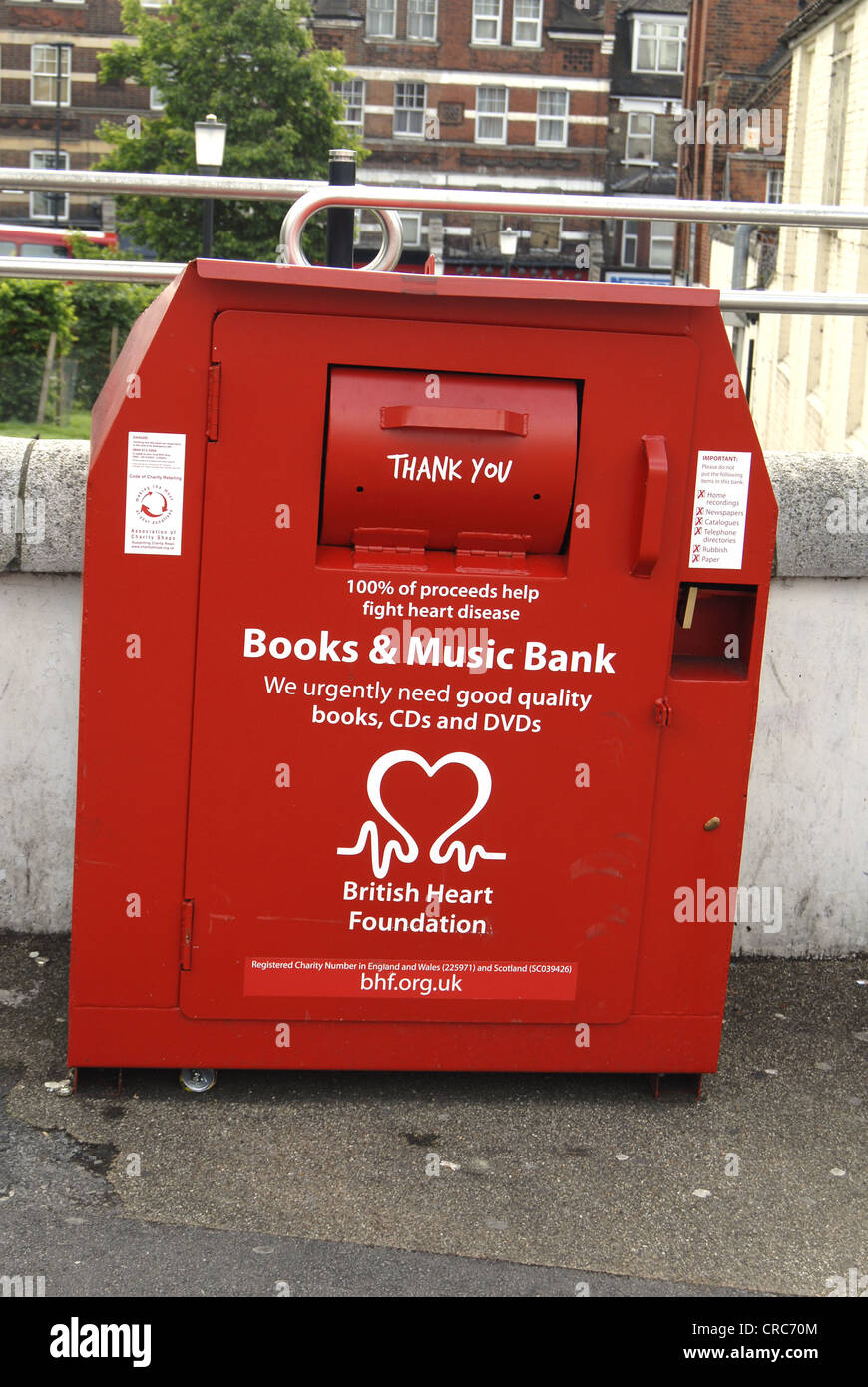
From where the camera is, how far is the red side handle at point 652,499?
10.5 ft

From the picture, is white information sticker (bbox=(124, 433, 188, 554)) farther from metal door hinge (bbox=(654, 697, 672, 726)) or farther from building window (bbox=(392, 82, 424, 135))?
building window (bbox=(392, 82, 424, 135))

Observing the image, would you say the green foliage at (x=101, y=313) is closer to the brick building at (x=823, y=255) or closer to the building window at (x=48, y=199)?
the brick building at (x=823, y=255)

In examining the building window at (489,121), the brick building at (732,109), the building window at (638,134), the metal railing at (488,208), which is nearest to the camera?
the metal railing at (488,208)

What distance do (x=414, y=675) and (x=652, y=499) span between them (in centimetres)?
65

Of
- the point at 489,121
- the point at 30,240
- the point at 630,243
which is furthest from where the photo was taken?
the point at 630,243

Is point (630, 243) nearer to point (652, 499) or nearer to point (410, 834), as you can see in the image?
point (652, 499)

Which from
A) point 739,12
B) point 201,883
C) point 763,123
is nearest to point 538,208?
point 201,883

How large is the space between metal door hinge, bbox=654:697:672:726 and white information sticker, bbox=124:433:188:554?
1.13 meters

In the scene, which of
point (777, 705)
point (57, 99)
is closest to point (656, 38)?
point (57, 99)

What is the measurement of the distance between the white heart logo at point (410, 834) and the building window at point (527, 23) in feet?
166

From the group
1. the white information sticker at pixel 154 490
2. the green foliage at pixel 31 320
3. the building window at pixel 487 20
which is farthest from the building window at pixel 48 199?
the white information sticker at pixel 154 490

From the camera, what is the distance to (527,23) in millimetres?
49344

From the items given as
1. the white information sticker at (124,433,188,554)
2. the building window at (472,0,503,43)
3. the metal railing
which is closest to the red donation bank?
the white information sticker at (124,433,188,554)
